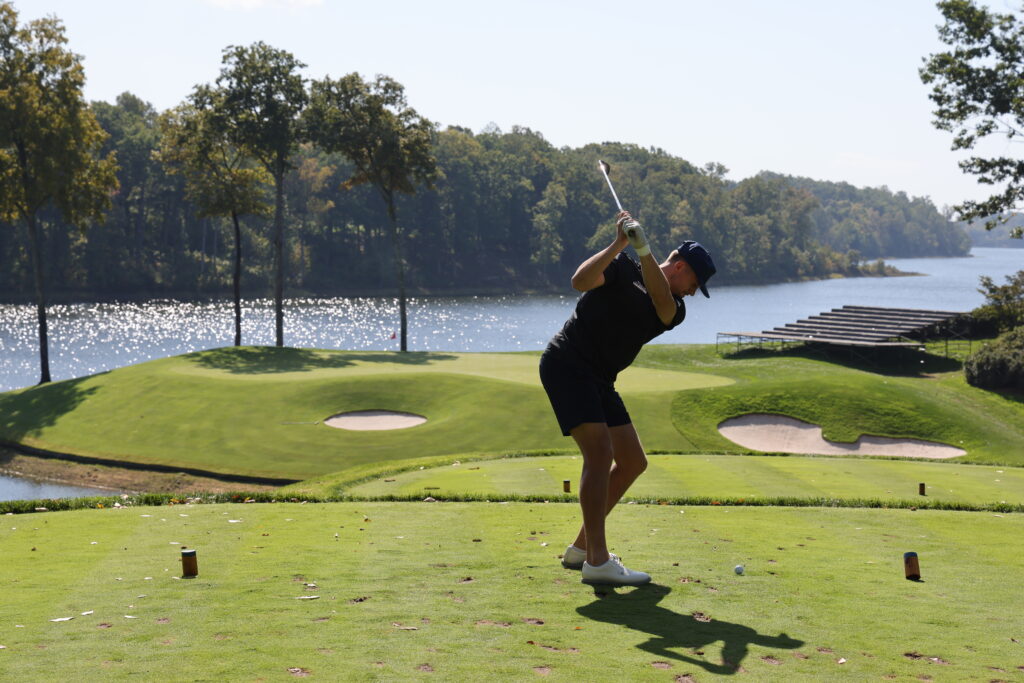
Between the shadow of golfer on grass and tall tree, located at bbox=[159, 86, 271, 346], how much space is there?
46.0 m

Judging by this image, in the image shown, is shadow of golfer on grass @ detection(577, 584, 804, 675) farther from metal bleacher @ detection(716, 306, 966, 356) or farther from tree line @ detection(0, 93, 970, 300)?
tree line @ detection(0, 93, 970, 300)

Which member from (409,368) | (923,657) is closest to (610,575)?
(923,657)

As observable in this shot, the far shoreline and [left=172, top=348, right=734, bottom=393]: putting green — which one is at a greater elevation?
[left=172, top=348, right=734, bottom=393]: putting green

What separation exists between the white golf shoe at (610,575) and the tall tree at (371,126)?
1813 inches

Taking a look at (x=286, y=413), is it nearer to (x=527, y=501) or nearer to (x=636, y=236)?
(x=527, y=501)

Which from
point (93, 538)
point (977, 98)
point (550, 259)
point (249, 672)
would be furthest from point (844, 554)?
point (550, 259)

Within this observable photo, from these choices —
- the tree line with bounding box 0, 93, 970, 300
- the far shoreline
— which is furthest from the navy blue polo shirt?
the tree line with bounding box 0, 93, 970, 300

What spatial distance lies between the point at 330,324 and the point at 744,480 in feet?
262

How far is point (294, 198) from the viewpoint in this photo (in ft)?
450

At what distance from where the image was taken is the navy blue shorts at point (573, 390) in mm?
7891

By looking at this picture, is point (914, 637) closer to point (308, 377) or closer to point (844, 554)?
point (844, 554)

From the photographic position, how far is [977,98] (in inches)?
1718

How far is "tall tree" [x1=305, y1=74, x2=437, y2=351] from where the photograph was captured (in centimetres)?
5309

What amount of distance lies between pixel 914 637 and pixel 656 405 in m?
25.9
